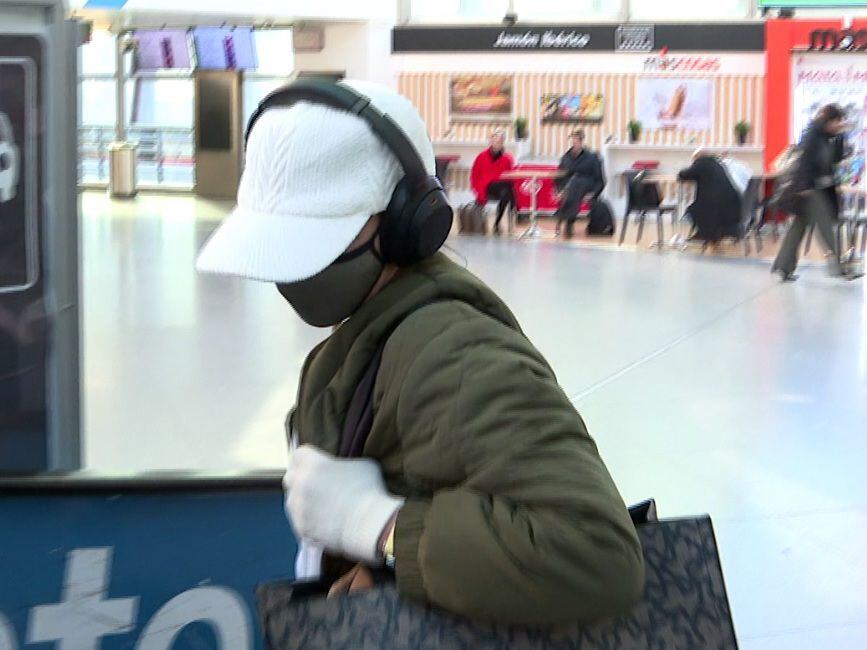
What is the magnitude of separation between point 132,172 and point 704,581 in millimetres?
21666

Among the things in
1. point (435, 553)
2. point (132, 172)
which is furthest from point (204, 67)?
point (435, 553)

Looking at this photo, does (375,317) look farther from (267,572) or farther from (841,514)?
(841,514)

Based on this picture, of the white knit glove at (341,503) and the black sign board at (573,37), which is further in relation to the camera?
the black sign board at (573,37)

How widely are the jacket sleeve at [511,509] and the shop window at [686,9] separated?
19898mm

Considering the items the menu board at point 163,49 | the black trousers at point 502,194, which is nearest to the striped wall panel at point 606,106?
the black trousers at point 502,194

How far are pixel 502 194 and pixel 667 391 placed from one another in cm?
1077

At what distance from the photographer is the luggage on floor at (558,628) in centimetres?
120

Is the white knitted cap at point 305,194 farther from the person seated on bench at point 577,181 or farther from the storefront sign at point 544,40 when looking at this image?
the storefront sign at point 544,40

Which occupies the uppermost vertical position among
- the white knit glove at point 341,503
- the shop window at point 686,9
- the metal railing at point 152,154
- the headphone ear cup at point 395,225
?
the shop window at point 686,9

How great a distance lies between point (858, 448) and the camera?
582 cm

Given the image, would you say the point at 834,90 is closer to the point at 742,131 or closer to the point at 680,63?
the point at 742,131

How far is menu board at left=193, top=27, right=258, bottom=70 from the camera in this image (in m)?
22.5

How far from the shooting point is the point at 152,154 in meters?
25.6

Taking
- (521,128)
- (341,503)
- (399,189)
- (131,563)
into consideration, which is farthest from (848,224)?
(341,503)
